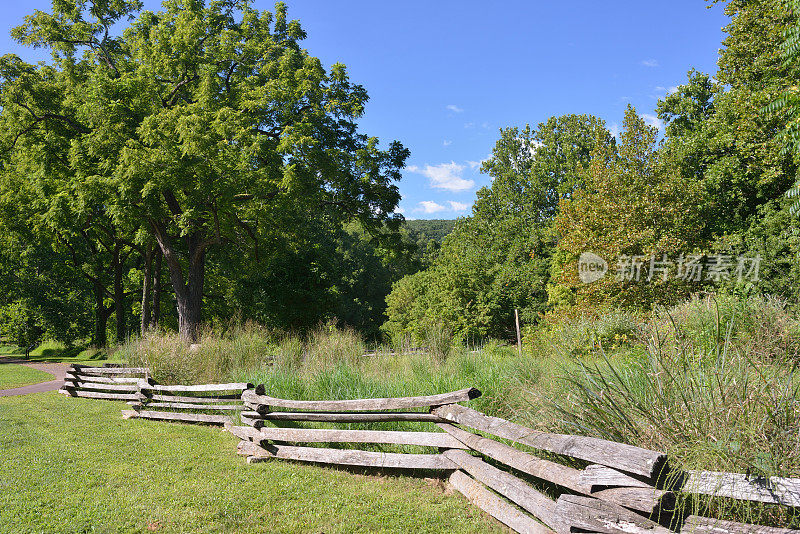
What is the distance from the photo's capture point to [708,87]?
23.5m

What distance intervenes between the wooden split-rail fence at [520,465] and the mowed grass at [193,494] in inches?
9.8

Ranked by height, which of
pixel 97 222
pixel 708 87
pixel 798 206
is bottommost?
pixel 798 206

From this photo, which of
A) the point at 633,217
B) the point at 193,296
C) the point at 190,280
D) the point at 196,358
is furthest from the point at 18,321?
the point at 633,217

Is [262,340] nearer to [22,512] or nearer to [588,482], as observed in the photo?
[22,512]

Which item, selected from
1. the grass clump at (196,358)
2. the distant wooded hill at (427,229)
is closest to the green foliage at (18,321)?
the grass clump at (196,358)

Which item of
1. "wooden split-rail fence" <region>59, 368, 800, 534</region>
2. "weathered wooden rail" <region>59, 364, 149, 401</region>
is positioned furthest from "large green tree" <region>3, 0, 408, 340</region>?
"wooden split-rail fence" <region>59, 368, 800, 534</region>

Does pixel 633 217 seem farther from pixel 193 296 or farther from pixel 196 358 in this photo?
pixel 193 296

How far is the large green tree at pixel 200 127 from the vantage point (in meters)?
15.5

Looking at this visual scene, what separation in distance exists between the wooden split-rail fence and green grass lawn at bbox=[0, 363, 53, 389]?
426 inches

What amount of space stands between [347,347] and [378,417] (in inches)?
176

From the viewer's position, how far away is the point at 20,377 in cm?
1652

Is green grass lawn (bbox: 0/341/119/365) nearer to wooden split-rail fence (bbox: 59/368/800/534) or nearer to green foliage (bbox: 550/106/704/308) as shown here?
wooden split-rail fence (bbox: 59/368/800/534)

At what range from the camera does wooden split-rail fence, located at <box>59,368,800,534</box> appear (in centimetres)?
295

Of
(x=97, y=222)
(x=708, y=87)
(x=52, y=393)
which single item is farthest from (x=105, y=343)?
(x=708, y=87)
